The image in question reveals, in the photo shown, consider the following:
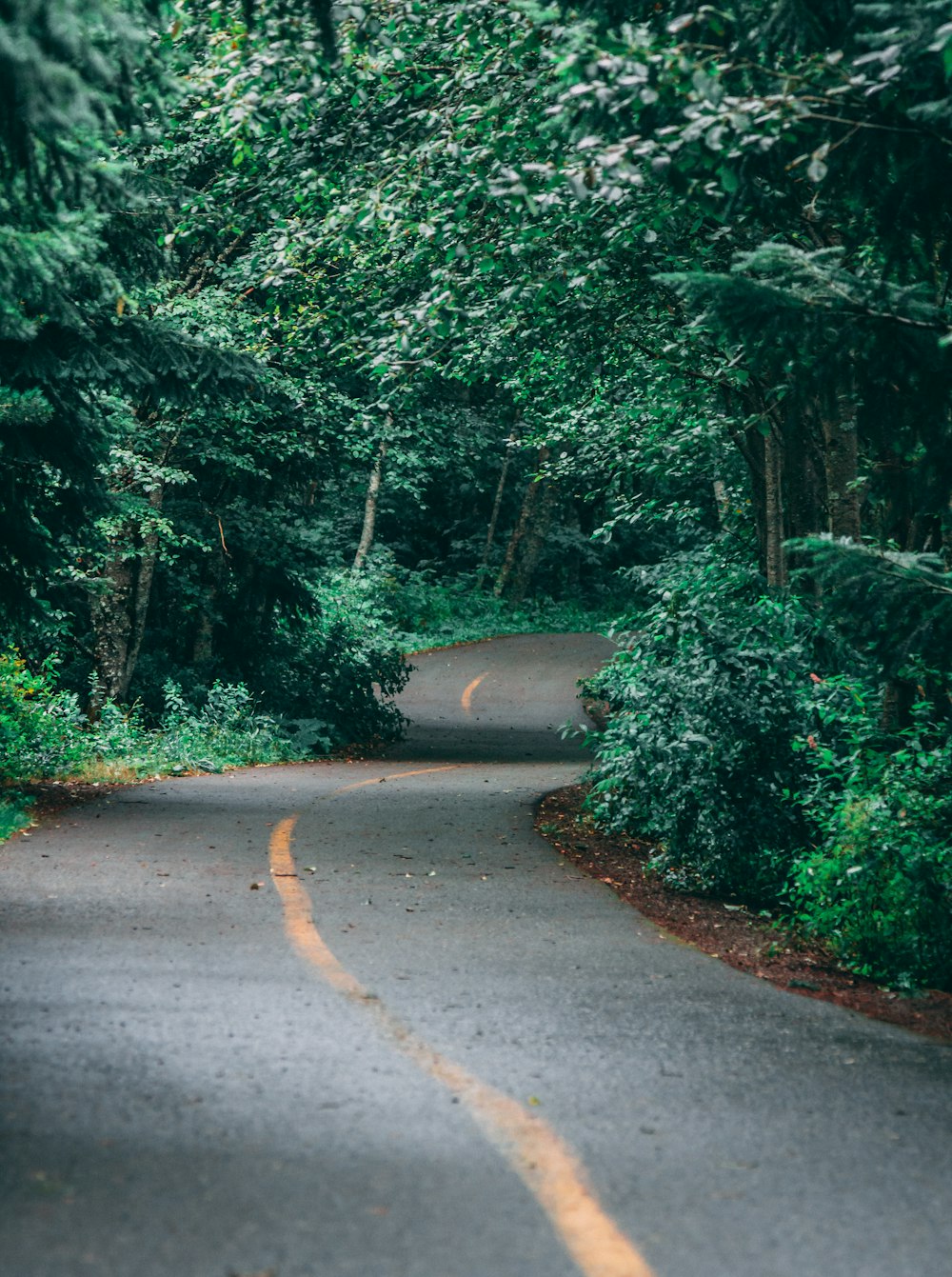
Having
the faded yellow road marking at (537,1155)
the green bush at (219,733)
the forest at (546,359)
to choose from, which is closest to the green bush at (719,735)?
the forest at (546,359)

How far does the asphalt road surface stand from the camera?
12.8ft

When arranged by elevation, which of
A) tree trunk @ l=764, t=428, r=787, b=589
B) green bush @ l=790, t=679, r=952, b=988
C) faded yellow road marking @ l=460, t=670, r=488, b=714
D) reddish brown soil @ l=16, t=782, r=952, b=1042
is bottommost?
faded yellow road marking @ l=460, t=670, r=488, b=714

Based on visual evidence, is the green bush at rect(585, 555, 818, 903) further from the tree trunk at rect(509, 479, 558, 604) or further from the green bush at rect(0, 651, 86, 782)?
the tree trunk at rect(509, 479, 558, 604)

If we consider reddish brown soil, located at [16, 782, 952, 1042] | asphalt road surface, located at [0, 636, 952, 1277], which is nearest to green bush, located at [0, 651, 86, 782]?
reddish brown soil, located at [16, 782, 952, 1042]

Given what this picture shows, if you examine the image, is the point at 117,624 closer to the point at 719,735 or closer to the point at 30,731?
the point at 30,731

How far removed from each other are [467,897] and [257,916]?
178 cm

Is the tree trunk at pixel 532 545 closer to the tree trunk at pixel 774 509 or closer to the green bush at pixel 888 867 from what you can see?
the tree trunk at pixel 774 509

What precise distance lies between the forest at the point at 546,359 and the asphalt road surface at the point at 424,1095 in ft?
6.64

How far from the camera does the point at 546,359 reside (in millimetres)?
18328

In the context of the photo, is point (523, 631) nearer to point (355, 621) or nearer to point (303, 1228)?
point (355, 621)

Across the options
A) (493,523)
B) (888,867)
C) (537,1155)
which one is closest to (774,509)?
(888,867)

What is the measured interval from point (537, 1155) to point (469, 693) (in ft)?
101

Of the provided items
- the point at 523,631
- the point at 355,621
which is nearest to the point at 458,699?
the point at 355,621

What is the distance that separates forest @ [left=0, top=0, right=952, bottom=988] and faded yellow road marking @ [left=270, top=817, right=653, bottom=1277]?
3433 mm
